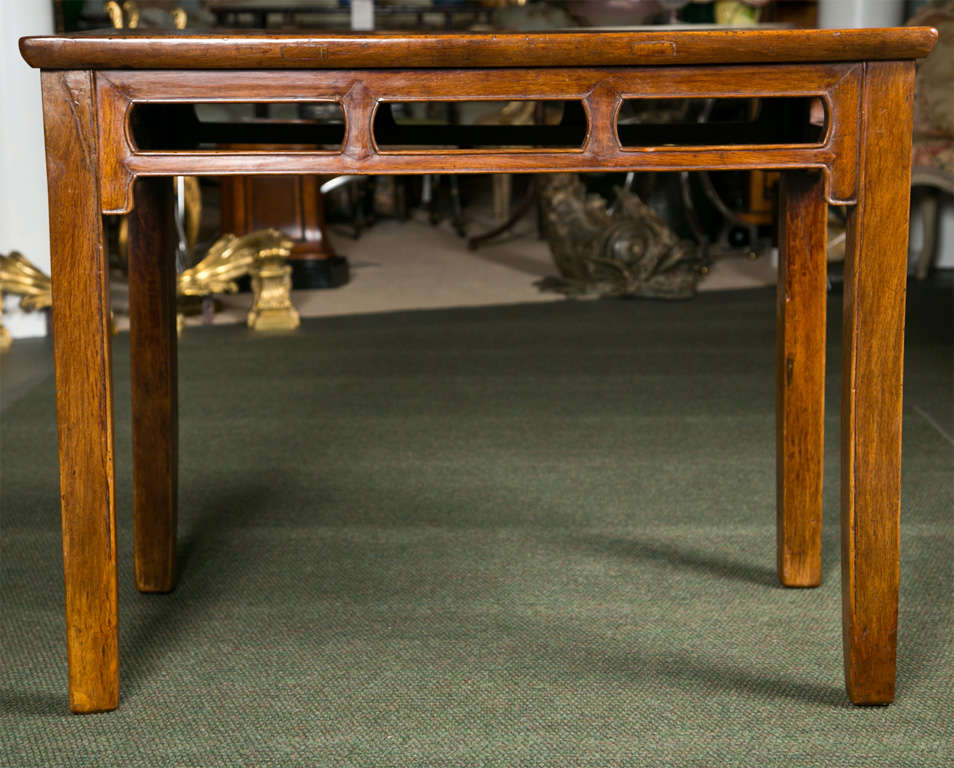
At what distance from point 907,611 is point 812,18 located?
517 centimetres

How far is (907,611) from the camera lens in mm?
1441

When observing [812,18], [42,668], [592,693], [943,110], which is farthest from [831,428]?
[812,18]

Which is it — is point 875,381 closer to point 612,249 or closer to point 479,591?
point 479,591

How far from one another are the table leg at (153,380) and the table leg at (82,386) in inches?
10.0

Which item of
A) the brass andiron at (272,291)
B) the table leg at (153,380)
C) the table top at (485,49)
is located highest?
the table top at (485,49)

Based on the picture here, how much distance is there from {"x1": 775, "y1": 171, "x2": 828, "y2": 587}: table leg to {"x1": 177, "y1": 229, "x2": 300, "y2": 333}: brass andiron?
7.66 feet

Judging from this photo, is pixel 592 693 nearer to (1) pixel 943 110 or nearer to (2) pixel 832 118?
(2) pixel 832 118

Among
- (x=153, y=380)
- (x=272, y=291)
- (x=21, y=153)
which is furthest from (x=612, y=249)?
(x=153, y=380)

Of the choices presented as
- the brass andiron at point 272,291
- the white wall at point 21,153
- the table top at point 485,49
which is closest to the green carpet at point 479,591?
the table top at point 485,49

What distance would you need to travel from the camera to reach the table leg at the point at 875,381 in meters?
1.08

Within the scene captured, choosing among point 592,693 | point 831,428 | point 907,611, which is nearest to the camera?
point 592,693

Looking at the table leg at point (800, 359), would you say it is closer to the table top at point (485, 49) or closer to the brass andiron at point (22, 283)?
the table top at point (485, 49)

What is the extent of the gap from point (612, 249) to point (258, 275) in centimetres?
135

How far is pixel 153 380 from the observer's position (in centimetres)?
144
